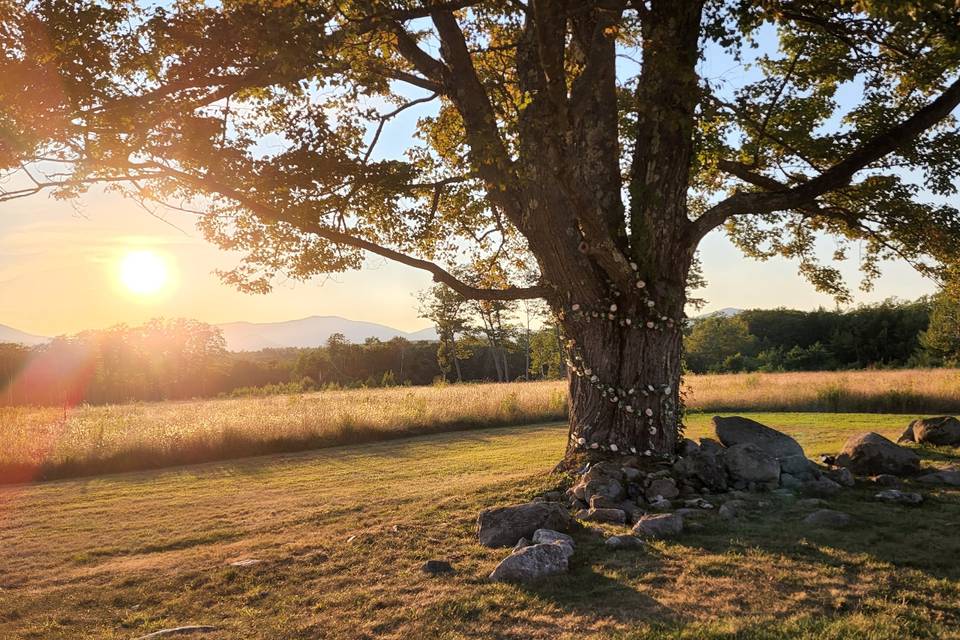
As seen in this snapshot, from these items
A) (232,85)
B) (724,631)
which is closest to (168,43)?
(232,85)

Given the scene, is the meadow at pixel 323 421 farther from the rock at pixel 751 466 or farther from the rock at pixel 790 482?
the rock at pixel 790 482

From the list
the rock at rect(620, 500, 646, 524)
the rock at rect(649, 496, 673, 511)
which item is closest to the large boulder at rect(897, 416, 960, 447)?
the rock at rect(649, 496, 673, 511)

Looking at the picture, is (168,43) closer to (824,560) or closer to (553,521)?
(553,521)

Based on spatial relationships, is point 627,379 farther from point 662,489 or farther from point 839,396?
point 839,396

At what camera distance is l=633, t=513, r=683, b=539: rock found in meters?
6.03

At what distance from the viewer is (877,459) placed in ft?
27.9

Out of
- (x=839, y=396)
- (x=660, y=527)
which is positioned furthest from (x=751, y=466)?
(x=839, y=396)

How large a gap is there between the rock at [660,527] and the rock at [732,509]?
688 millimetres

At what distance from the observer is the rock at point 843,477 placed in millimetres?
7895

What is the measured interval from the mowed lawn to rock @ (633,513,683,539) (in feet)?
0.54

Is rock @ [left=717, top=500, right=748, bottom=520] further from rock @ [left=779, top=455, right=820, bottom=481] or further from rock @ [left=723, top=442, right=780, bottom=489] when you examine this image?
rock @ [left=779, top=455, right=820, bottom=481]

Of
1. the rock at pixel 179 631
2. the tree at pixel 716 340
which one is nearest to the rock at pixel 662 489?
the rock at pixel 179 631

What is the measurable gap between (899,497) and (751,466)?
154 cm

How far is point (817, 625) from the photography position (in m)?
3.92
